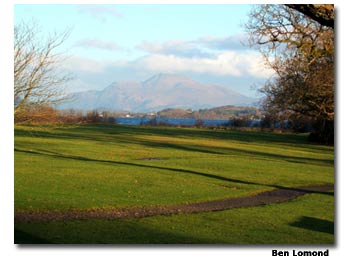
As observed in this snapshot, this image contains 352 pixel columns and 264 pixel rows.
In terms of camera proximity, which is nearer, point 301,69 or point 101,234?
point 101,234

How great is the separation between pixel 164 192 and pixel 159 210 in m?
4.05

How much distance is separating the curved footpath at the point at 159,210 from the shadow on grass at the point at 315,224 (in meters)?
2.77

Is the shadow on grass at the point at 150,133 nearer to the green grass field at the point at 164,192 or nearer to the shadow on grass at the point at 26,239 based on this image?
the green grass field at the point at 164,192

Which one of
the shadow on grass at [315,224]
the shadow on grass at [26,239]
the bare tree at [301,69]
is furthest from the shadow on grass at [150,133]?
the shadow on grass at [26,239]

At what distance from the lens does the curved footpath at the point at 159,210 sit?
1486 centimetres

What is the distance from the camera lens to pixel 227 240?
495 inches

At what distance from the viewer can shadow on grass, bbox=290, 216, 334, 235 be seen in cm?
1466

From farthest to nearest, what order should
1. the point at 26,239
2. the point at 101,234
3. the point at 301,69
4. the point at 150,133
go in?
the point at 150,133, the point at 301,69, the point at 101,234, the point at 26,239

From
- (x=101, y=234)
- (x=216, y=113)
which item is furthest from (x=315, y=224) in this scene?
(x=216, y=113)

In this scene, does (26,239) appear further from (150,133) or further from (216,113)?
(216,113)

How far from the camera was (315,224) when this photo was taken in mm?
15602

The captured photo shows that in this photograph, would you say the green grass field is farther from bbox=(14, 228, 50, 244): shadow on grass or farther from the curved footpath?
the curved footpath
